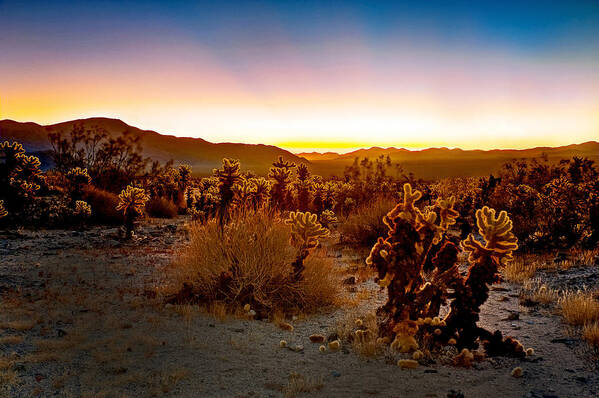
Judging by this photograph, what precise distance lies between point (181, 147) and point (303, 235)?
13093 cm

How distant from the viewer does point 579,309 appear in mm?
5848

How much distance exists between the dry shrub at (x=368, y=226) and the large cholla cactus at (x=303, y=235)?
5.50 metres

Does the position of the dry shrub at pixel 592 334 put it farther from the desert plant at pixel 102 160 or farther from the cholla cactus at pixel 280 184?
the desert plant at pixel 102 160

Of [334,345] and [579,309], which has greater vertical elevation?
[579,309]

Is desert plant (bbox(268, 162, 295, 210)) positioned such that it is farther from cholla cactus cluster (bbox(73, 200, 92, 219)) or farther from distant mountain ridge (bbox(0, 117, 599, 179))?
distant mountain ridge (bbox(0, 117, 599, 179))

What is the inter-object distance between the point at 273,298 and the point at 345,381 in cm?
254

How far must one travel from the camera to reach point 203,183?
1822 cm

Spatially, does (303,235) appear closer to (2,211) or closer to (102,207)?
(2,211)

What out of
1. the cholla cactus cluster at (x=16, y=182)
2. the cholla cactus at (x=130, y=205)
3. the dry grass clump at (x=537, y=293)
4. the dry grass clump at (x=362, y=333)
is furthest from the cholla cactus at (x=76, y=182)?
the dry grass clump at (x=537, y=293)

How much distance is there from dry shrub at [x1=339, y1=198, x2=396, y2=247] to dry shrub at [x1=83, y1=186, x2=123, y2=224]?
7.71m

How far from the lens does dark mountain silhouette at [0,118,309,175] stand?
103 metres

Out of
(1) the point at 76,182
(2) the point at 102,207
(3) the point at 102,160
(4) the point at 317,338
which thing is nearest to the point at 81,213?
(1) the point at 76,182

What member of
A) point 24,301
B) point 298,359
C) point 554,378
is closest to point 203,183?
point 24,301

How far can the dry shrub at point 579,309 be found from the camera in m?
5.71
